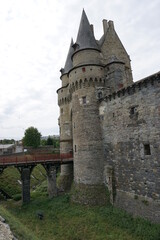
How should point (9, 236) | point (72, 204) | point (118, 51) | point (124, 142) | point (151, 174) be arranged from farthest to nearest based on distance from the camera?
point (118, 51)
point (72, 204)
point (124, 142)
point (151, 174)
point (9, 236)

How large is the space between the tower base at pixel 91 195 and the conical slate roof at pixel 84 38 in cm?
1589

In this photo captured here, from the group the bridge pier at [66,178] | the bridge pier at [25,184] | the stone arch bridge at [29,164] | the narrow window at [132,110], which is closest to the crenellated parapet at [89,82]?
the narrow window at [132,110]

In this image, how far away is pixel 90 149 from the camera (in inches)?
750

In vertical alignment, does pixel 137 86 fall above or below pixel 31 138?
above

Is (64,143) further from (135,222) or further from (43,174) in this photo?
(43,174)

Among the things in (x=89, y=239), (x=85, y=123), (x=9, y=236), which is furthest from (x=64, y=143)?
(x=9, y=236)

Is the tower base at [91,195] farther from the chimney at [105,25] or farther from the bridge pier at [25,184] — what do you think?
the chimney at [105,25]

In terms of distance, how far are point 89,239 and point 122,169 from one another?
6.66 m

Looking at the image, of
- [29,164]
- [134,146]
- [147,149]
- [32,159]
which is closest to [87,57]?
[134,146]

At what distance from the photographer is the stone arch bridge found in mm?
19656

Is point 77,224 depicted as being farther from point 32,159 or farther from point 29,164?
point 32,159

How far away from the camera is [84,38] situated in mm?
21547

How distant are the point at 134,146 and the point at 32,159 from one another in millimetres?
11912

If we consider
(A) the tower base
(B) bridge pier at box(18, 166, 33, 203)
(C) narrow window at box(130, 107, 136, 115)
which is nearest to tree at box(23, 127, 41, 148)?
(B) bridge pier at box(18, 166, 33, 203)
